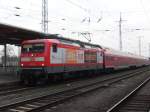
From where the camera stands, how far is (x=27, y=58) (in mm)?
21234

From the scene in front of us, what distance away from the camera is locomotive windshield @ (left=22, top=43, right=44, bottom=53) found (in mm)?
20781

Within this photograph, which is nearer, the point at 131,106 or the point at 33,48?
the point at 131,106

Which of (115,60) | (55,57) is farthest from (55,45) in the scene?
(115,60)

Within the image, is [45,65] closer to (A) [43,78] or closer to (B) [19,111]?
(A) [43,78]

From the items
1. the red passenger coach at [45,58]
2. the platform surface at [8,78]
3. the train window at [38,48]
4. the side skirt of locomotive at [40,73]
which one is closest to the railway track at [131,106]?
the side skirt of locomotive at [40,73]

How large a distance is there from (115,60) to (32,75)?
21957mm

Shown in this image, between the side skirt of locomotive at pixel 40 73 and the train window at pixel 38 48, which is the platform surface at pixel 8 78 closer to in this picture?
the side skirt of locomotive at pixel 40 73

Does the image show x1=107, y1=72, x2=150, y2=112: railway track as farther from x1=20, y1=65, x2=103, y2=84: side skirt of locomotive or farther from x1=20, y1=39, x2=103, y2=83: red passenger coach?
x1=20, y1=39, x2=103, y2=83: red passenger coach

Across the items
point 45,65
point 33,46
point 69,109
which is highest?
point 33,46

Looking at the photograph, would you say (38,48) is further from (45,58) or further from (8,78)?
(8,78)

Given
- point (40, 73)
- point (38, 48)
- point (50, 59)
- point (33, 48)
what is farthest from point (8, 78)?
point (50, 59)

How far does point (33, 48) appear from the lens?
69.7ft

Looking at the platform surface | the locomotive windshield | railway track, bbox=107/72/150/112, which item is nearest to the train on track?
the locomotive windshield

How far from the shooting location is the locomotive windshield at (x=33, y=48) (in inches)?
818
